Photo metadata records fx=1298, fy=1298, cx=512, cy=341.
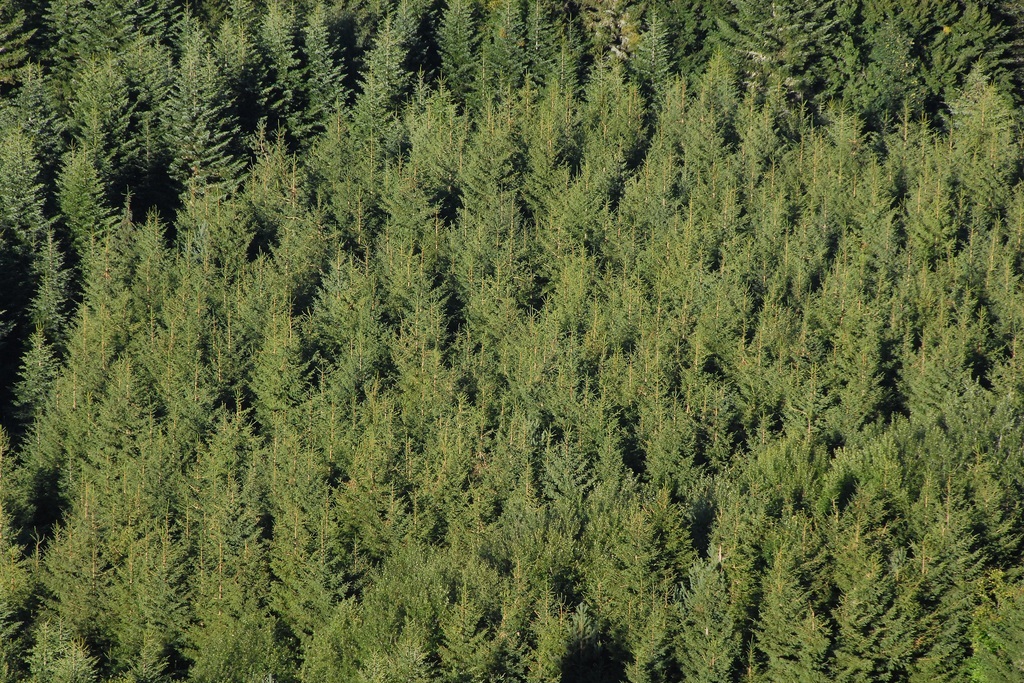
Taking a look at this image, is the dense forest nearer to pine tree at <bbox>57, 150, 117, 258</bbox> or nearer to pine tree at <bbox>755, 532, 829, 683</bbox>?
pine tree at <bbox>755, 532, 829, 683</bbox>

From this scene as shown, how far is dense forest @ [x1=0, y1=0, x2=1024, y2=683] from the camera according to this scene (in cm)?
4809

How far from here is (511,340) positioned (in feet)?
226

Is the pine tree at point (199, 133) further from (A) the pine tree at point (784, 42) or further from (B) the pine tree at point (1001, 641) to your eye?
(B) the pine tree at point (1001, 641)

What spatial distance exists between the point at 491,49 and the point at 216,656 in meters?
57.2

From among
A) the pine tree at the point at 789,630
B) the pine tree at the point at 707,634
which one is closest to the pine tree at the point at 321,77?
the pine tree at the point at 707,634

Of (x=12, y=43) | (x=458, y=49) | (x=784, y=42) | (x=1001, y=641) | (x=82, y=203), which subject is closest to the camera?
(x=1001, y=641)

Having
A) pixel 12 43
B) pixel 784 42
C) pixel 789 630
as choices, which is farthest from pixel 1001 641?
pixel 12 43

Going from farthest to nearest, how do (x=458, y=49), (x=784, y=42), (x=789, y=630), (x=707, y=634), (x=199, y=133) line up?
1. (x=458, y=49)
2. (x=784, y=42)
3. (x=199, y=133)
4. (x=707, y=634)
5. (x=789, y=630)

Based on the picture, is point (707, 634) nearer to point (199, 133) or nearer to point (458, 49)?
point (199, 133)

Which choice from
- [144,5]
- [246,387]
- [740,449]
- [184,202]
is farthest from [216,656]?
[144,5]

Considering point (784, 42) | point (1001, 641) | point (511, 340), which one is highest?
point (784, 42)

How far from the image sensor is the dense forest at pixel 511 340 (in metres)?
48.1

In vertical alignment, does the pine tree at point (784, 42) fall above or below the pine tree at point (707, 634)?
above

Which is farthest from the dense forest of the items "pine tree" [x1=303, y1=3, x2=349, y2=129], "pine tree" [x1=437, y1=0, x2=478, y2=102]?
"pine tree" [x1=437, y1=0, x2=478, y2=102]
